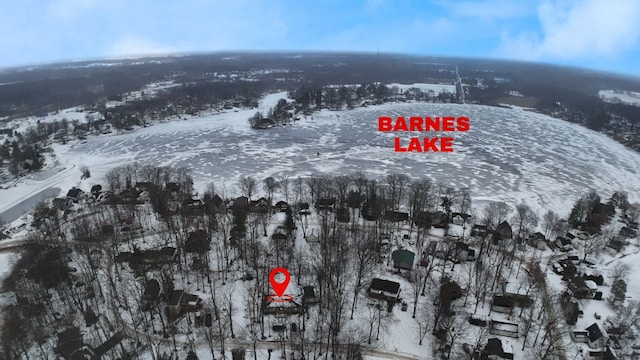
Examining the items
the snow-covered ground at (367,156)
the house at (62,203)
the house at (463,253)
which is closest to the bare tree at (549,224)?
the snow-covered ground at (367,156)

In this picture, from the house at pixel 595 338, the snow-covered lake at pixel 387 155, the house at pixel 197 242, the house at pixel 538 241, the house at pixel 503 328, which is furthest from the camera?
the snow-covered lake at pixel 387 155

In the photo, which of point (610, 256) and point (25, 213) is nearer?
point (610, 256)

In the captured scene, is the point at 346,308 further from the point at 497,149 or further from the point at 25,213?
the point at 497,149

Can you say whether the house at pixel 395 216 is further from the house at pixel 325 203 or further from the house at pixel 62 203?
the house at pixel 62 203

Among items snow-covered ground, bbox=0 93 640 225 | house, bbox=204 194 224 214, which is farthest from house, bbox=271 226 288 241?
snow-covered ground, bbox=0 93 640 225

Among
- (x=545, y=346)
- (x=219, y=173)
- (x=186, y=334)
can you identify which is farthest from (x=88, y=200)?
(x=545, y=346)

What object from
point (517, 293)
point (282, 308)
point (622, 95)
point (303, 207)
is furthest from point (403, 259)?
point (622, 95)

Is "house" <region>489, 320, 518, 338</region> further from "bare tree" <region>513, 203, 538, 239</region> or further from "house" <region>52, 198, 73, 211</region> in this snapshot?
"house" <region>52, 198, 73, 211</region>
